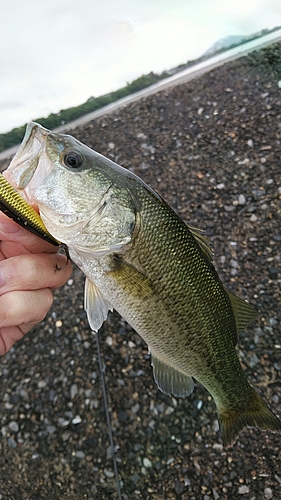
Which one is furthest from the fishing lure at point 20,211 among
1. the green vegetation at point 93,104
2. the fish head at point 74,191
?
the green vegetation at point 93,104

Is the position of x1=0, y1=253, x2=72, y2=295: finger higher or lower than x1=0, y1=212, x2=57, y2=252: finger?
lower

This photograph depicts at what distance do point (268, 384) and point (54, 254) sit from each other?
1305 mm

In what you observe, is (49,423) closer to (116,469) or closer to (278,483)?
(116,469)

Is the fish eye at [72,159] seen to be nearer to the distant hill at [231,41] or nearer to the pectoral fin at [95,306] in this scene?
the pectoral fin at [95,306]

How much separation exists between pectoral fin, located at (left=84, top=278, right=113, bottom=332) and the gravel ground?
0.97m

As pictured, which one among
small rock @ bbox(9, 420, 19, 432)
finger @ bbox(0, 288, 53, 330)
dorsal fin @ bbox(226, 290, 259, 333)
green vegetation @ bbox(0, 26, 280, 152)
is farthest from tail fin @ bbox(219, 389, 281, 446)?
green vegetation @ bbox(0, 26, 280, 152)

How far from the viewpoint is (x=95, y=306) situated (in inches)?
Answer: 46.3

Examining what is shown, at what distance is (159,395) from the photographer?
1.97 meters

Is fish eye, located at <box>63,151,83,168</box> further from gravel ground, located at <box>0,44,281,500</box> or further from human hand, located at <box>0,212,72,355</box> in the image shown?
gravel ground, located at <box>0,44,281,500</box>

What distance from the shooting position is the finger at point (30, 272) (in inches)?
44.9

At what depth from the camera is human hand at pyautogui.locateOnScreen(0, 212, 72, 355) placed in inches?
44.6

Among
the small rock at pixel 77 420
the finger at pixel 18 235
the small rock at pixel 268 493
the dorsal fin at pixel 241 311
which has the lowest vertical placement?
the small rock at pixel 268 493

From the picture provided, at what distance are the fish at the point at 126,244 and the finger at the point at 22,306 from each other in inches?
6.1

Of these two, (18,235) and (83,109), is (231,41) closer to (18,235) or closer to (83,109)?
(83,109)
